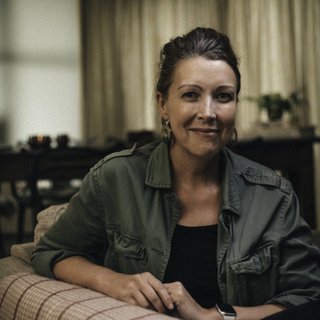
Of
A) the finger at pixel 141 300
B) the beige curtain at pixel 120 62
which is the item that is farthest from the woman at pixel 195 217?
the beige curtain at pixel 120 62

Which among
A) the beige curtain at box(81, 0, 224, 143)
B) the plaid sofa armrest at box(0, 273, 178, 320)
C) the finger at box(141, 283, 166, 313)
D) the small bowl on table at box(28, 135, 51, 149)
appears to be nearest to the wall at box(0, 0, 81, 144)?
the beige curtain at box(81, 0, 224, 143)

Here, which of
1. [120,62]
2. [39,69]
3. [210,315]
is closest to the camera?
[210,315]

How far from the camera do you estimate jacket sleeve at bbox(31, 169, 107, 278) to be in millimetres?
1424

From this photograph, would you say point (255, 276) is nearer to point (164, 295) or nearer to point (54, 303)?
point (164, 295)

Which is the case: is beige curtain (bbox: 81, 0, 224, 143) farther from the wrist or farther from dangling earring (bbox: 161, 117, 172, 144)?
the wrist

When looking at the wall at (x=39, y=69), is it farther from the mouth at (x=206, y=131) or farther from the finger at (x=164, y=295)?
the finger at (x=164, y=295)

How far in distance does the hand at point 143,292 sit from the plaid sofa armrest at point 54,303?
0.08 meters

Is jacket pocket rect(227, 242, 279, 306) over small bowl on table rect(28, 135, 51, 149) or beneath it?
beneath

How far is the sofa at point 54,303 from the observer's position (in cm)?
100

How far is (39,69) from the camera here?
5770 mm

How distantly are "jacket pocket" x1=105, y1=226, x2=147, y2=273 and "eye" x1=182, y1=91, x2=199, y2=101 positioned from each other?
1.09 feet

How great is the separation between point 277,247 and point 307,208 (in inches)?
99.4

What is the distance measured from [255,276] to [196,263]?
137 millimetres

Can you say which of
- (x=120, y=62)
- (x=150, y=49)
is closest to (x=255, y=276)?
(x=150, y=49)
